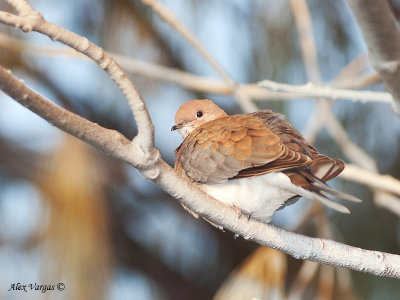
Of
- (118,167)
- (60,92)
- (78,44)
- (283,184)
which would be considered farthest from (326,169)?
(60,92)

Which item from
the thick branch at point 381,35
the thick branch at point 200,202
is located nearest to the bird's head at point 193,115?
the thick branch at point 200,202

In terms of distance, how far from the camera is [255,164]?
6.64 feet

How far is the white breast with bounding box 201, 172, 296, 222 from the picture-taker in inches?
84.5

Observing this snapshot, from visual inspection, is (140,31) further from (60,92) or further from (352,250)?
(352,250)

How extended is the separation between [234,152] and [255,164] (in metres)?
0.11

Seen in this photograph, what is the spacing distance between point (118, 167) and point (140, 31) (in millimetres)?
879

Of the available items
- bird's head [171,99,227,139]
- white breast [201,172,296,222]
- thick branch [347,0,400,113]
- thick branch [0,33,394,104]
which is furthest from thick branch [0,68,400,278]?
thick branch [0,33,394,104]

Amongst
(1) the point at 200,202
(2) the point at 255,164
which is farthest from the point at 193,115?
(1) the point at 200,202

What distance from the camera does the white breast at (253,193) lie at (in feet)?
7.04

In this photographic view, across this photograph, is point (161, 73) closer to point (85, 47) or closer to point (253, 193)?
point (253, 193)

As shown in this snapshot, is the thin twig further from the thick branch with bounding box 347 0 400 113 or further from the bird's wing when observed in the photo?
the thick branch with bounding box 347 0 400 113

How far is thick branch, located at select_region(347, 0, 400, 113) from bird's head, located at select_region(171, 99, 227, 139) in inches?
42.7

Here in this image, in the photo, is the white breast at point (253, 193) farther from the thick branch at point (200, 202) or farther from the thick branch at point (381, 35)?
the thick branch at point (381, 35)

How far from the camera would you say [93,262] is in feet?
9.12
